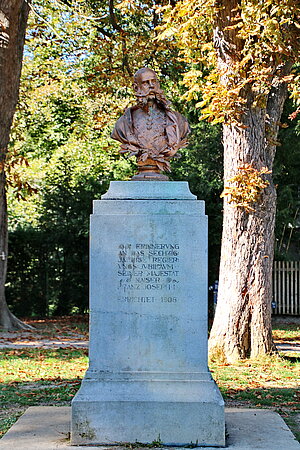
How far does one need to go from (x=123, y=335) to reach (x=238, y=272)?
19.8 feet

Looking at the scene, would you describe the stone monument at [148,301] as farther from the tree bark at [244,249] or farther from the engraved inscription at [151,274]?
the tree bark at [244,249]

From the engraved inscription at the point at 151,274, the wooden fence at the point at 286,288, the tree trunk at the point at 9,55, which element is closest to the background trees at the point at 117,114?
the tree trunk at the point at 9,55

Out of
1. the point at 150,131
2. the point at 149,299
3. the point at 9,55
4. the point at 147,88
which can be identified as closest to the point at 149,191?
the point at 150,131

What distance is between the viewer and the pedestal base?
645cm

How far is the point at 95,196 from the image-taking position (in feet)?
68.8

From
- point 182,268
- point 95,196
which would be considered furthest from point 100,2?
point 182,268

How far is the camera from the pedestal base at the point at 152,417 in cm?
645

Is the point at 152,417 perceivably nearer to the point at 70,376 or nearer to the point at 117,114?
the point at 70,376

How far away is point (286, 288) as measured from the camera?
22828 mm

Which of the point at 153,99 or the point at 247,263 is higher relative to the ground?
the point at 153,99

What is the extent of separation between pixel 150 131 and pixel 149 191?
0.80 metres

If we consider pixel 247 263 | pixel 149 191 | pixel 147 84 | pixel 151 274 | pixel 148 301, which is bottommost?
pixel 148 301

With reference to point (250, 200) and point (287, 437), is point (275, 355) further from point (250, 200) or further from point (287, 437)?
point (287, 437)

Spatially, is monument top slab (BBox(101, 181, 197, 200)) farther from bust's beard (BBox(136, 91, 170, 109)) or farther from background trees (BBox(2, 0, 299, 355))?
background trees (BBox(2, 0, 299, 355))
